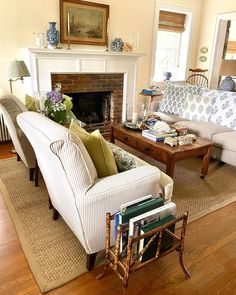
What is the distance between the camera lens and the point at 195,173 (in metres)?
3.06

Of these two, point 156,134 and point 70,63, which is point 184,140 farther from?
point 70,63

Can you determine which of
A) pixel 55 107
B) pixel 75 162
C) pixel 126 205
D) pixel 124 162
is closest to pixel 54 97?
pixel 55 107

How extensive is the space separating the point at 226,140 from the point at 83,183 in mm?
2316

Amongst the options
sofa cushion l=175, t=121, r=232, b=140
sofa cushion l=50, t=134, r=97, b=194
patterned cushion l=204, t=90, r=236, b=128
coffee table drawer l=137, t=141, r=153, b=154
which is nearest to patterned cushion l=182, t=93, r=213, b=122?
patterned cushion l=204, t=90, r=236, b=128

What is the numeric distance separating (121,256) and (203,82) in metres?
5.32

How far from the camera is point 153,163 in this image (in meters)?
3.30

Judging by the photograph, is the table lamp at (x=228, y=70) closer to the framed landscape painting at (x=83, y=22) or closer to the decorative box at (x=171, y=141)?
the framed landscape painting at (x=83, y=22)

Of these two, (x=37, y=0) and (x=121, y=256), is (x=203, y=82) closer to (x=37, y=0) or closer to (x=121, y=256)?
(x=37, y=0)

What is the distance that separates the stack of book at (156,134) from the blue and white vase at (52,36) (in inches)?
80.3

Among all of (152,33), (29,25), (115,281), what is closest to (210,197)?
(115,281)

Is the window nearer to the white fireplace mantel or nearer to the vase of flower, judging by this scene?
the white fireplace mantel

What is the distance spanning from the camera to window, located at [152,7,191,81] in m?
5.16

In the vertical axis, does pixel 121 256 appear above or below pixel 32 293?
above

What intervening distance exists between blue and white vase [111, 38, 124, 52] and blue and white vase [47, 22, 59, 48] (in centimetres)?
107
